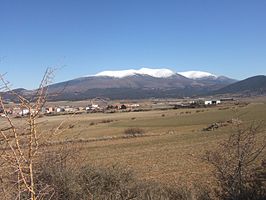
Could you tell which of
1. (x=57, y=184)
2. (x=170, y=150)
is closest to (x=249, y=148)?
(x=57, y=184)

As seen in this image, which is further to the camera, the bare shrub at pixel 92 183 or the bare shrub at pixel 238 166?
the bare shrub at pixel 92 183

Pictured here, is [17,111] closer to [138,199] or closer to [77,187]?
[138,199]

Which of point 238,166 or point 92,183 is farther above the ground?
point 238,166

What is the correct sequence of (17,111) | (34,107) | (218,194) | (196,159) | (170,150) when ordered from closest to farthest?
(34,107), (17,111), (218,194), (196,159), (170,150)

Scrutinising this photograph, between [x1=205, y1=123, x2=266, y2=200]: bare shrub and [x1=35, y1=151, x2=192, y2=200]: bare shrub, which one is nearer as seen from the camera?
[x1=205, y1=123, x2=266, y2=200]: bare shrub

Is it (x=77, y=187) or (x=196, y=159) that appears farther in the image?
(x=196, y=159)

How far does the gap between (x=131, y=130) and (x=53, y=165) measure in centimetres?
6225

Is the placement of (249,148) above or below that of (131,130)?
above

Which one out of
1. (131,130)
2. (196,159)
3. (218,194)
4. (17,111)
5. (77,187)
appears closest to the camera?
(17,111)

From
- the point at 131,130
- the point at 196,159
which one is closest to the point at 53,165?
the point at 196,159

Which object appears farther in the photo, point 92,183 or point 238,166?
point 92,183

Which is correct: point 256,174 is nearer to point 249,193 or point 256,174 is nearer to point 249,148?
point 249,193

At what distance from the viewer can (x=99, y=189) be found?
8.84m

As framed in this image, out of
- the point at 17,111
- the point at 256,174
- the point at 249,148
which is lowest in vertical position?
the point at 256,174
